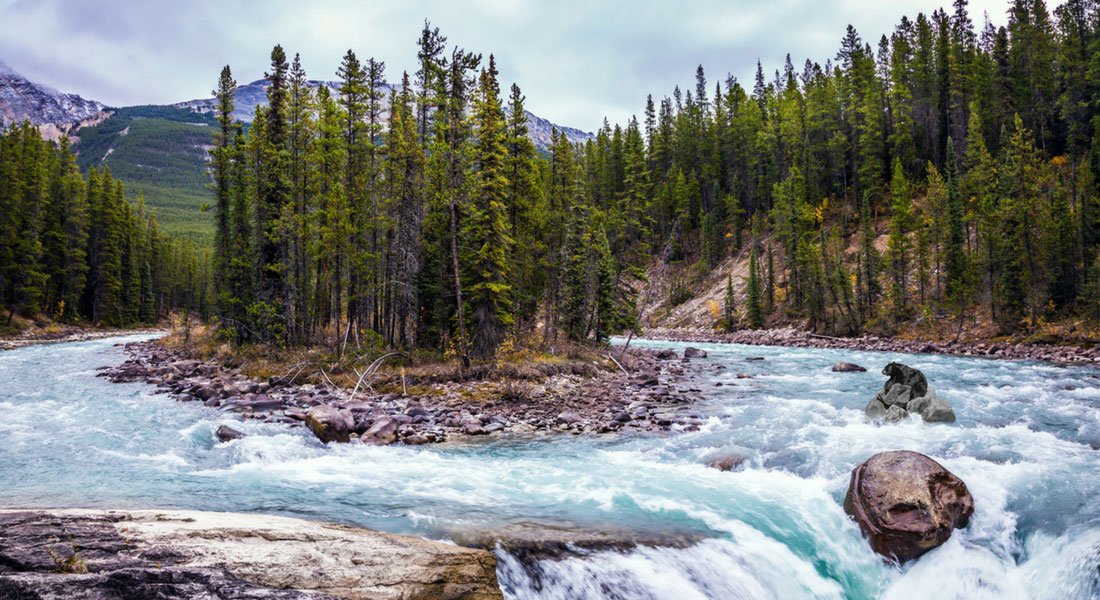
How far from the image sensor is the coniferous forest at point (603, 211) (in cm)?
2500

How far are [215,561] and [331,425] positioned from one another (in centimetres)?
924

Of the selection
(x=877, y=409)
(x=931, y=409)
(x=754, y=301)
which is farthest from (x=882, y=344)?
(x=931, y=409)

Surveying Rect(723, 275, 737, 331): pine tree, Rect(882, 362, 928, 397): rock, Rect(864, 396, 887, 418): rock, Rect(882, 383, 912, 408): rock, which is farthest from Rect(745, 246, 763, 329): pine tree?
Rect(864, 396, 887, 418): rock

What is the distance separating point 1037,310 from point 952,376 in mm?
17755

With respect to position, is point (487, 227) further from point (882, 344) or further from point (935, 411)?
point (882, 344)

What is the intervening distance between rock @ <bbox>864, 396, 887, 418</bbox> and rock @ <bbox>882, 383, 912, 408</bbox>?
0.16 metres

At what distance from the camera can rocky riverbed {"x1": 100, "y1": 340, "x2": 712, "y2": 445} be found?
14.7 metres

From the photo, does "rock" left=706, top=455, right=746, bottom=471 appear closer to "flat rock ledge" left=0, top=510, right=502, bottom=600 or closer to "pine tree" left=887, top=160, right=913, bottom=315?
"flat rock ledge" left=0, top=510, right=502, bottom=600

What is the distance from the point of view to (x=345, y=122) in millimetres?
26828

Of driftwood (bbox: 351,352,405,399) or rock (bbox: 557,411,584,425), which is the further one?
driftwood (bbox: 351,352,405,399)

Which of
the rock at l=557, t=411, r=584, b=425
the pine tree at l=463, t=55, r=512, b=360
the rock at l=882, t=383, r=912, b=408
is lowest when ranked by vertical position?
the rock at l=557, t=411, r=584, b=425

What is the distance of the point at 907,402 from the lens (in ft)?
50.7

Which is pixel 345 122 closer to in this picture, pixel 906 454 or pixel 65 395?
pixel 65 395

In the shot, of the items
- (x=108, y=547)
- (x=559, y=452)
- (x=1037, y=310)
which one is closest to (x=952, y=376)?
(x=1037, y=310)
